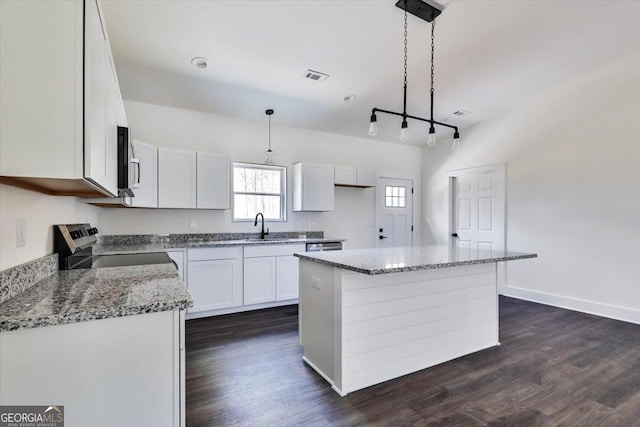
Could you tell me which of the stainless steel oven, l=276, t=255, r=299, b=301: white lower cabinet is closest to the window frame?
l=276, t=255, r=299, b=301: white lower cabinet

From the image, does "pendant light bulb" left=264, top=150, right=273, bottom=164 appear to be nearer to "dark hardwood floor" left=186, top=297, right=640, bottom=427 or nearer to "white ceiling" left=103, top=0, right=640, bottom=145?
"white ceiling" left=103, top=0, right=640, bottom=145

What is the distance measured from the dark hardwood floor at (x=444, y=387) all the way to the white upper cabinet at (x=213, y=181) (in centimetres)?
167

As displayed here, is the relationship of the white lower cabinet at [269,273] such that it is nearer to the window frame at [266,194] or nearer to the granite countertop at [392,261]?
the window frame at [266,194]

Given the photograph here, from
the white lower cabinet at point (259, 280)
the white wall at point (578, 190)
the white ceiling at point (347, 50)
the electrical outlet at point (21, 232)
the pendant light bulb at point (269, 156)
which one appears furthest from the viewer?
the pendant light bulb at point (269, 156)

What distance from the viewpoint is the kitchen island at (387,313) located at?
86.0 inches

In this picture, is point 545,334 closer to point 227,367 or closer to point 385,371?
point 385,371

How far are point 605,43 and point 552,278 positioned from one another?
2.95 metres

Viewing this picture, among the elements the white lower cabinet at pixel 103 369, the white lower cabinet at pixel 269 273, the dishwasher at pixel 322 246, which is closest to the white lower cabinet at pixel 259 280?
the white lower cabinet at pixel 269 273

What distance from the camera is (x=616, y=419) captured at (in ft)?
6.23

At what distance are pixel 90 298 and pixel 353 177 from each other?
14.5ft

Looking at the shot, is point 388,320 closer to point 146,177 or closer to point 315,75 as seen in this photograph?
point 315,75

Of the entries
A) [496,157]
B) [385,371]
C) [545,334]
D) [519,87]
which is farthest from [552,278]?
[385,371]

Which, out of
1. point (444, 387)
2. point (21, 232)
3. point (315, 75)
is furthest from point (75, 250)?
point (315, 75)

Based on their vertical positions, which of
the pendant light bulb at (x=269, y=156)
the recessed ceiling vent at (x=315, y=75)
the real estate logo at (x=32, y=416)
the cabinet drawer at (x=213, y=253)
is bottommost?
the real estate logo at (x=32, y=416)
